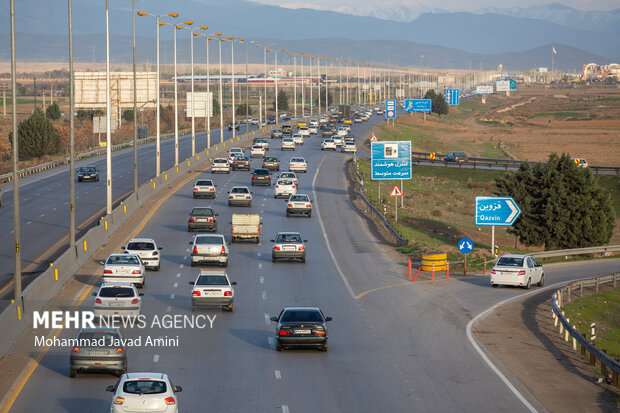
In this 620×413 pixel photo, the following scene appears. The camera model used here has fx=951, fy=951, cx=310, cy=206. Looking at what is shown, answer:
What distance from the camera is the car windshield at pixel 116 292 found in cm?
3056

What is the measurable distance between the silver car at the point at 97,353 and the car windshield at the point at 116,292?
22.6 feet

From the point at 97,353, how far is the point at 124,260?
14781 mm

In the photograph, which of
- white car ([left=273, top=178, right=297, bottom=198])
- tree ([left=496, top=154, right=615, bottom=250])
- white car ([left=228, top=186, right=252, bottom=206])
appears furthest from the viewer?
white car ([left=273, top=178, right=297, bottom=198])

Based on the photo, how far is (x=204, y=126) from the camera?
585 ft

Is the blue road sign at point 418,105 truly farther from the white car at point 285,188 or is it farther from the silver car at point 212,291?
the silver car at point 212,291

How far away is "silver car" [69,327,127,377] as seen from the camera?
77.2 ft

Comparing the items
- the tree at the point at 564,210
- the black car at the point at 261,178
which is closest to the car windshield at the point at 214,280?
the tree at the point at 564,210

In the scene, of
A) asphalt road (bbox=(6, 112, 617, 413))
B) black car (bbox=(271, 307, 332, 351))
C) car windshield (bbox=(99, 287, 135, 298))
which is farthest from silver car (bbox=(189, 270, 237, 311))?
black car (bbox=(271, 307, 332, 351))

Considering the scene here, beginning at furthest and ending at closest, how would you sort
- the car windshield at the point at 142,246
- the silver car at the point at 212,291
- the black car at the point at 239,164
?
the black car at the point at 239,164 < the car windshield at the point at 142,246 < the silver car at the point at 212,291

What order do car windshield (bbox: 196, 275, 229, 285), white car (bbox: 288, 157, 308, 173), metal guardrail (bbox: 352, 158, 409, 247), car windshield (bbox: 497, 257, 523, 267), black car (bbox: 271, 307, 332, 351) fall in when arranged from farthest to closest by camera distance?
white car (bbox: 288, 157, 308, 173) → metal guardrail (bbox: 352, 158, 409, 247) → car windshield (bbox: 497, 257, 523, 267) → car windshield (bbox: 196, 275, 229, 285) → black car (bbox: 271, 307, 332, 351)

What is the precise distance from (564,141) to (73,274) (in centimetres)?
12450

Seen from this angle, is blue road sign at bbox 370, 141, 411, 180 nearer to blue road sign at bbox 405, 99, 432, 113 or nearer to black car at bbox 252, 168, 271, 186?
black car at bbox 252, 168, 271, 186

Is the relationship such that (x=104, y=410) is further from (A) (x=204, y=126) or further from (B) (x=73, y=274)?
(A) (x=204, y=126)

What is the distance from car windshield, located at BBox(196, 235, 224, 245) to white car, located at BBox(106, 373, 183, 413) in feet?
81.6
